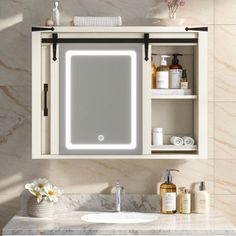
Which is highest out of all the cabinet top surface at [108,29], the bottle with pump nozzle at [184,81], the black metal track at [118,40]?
the cabinet top surface at [108,29]

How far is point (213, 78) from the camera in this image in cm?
352

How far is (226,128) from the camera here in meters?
3.52

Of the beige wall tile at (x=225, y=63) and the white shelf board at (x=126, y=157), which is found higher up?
the beige wall tile at (x=225, y=63)

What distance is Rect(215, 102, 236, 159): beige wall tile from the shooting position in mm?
3520

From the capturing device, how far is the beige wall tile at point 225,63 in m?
3.51

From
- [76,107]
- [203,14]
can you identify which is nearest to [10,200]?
[76,107]

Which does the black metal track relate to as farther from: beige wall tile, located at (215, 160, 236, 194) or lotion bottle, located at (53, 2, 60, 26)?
beige wall tile, located at (215, 160, 236, 194)

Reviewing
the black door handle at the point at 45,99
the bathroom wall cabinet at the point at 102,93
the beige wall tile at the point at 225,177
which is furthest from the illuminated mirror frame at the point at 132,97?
the beige wall tile at the point at 225,177

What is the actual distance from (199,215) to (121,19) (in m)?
1.13

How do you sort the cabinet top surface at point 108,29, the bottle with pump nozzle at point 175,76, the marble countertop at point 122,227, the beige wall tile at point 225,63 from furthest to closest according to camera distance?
the beige wall tile at point 225,63, the bottle with pump nozzle at point 175,76, the cabinet top surface at point 108,29, the marble countertop at point 122,227

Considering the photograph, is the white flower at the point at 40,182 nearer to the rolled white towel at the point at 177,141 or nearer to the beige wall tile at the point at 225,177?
the rolled white towel at the point at 177,141

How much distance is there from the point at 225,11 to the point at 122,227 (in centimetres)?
133

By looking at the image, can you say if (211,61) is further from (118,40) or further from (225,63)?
(118,40)

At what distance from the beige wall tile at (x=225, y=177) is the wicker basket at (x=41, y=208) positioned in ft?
3.04
